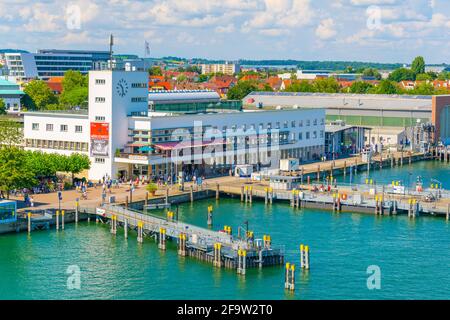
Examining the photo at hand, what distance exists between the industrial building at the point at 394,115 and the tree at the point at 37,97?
86.8ft

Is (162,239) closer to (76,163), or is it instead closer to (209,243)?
(209,243)

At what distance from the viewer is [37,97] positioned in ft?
312

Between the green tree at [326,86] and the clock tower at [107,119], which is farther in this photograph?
the green tree at [326,86]

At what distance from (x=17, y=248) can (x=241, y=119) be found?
81.0ft

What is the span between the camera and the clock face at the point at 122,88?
51987mm

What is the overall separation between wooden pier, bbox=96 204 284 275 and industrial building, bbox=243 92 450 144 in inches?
1372

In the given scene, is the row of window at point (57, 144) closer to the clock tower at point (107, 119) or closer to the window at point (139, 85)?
the clock tower at point (107, 119)

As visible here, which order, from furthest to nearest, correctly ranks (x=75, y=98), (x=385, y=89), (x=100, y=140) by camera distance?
(x=385, y=89) → (x=75, y=98) → (x=100, y=140)

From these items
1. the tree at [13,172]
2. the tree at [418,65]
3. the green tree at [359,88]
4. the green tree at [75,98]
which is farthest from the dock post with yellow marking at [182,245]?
the tree at [418,65]

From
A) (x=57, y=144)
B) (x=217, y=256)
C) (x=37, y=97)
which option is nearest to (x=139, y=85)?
(x=57, y=144)

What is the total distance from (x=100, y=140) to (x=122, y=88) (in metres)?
3.29

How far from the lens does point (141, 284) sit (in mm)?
31469

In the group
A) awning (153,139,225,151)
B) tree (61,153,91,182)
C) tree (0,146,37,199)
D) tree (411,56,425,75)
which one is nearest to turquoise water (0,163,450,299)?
tree (0,146,37,199)
